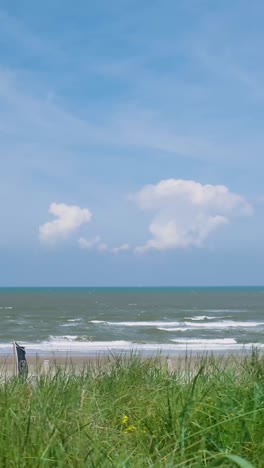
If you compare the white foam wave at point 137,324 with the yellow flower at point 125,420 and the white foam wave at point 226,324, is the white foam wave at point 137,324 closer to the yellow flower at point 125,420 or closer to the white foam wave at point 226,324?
the white foam wave at point 226,324

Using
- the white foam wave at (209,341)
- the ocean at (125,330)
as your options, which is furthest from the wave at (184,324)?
the white foam wave at (209,341)

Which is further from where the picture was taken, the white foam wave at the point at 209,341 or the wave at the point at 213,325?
the wave at the point at 213,325

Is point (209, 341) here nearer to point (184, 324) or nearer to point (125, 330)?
point (125, 330)

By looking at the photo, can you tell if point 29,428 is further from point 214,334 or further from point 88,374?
point 214,334

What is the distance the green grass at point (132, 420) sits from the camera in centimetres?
287

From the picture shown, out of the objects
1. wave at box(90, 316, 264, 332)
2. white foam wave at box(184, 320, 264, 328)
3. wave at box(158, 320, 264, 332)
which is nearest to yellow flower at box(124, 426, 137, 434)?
wave at box(158, 320, 264, 332)

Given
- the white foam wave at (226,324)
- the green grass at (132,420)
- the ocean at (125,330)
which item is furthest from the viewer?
the white foam wave at (226,324)

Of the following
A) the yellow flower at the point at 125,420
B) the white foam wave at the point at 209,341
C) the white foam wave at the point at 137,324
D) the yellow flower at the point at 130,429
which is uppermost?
the white foam wave at the point at 137,324

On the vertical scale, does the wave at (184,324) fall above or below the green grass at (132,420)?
above

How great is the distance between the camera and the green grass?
287cm

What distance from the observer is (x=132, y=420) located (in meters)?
3.88

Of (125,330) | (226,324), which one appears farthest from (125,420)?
(226,324)

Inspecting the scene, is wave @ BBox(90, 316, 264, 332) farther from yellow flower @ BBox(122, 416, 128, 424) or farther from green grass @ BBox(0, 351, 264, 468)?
yellow flower @ BBox(122, 416, 128, 424)

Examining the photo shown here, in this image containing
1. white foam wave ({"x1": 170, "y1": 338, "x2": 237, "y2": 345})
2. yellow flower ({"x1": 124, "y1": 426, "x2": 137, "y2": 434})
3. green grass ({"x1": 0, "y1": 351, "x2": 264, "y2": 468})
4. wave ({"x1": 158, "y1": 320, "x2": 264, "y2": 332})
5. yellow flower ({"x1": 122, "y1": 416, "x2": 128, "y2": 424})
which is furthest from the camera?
wave ({"x1": 158, "y1": 320, "x2": 264, "y2": 332})
